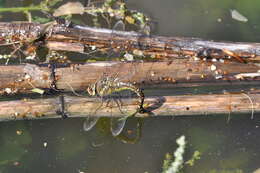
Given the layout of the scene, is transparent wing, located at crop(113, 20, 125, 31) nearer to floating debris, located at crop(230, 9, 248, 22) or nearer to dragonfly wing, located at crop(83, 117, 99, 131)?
dragonfly wing, located at crop(83, 117, 99, 131)

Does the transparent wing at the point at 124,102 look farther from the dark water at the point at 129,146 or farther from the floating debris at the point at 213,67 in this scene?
the floating debris at the point at 213,67

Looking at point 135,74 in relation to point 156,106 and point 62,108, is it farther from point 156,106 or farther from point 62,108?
point 62,108

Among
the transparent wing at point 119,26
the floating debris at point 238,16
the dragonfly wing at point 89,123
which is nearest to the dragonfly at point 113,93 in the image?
the dragonfly wing at point 89,123

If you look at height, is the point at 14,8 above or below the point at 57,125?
above

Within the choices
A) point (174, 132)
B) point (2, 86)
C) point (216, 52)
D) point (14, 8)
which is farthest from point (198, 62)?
point (14, 8)

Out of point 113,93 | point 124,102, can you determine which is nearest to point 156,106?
point 124,102

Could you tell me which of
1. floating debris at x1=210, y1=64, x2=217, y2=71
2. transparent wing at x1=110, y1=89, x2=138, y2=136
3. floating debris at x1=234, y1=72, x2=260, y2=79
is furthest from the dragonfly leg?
floating debris at x1=234, y1=72, x2=260, y2=79

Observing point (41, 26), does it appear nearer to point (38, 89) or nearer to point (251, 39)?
point (38, 89)
